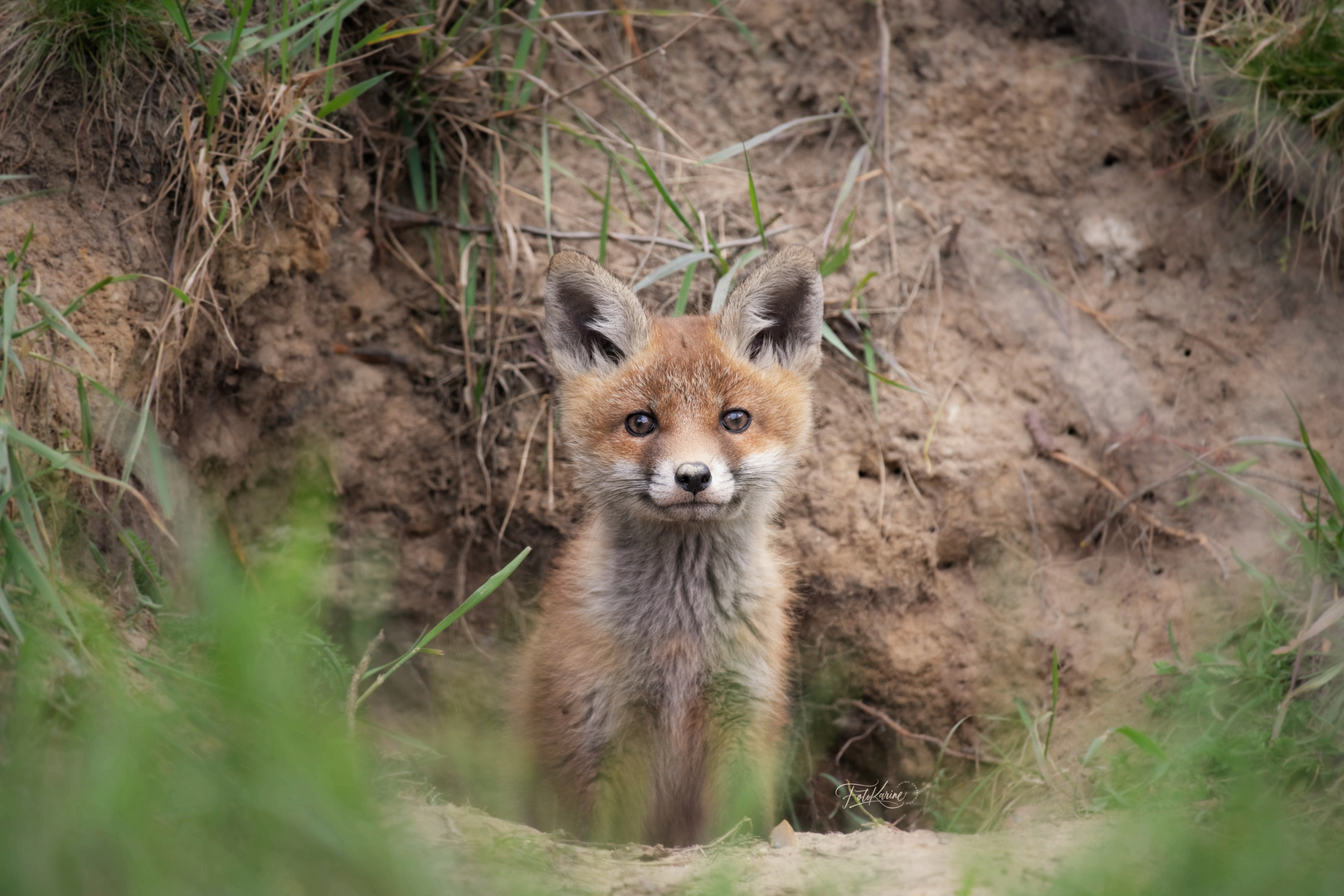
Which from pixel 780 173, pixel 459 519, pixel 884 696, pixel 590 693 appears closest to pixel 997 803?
pixel 884 696

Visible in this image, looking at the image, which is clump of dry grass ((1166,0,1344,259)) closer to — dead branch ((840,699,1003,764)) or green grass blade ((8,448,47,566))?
dead branch ((840,699,1003,764))

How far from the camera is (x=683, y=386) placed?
3455 millimetres

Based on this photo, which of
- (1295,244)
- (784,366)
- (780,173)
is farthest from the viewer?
(780,173)

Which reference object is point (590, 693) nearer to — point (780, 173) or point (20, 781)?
point (20, 781)

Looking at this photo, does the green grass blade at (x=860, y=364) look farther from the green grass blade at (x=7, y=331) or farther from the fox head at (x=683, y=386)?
the green grass blade at (x=7, y=331)

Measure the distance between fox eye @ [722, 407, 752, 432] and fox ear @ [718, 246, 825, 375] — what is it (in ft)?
0.98

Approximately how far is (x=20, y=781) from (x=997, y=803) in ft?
11.5

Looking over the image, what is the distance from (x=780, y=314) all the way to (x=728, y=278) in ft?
1.89

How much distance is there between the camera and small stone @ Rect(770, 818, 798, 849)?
2.85 m

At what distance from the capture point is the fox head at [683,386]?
11.0 feet

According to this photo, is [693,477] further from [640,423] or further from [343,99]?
[343,99]

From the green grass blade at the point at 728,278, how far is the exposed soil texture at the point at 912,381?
0.26 meters

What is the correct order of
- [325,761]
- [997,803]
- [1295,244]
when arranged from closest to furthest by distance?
[325,761]
[997,803]
[1295,244]

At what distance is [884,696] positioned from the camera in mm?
4504
